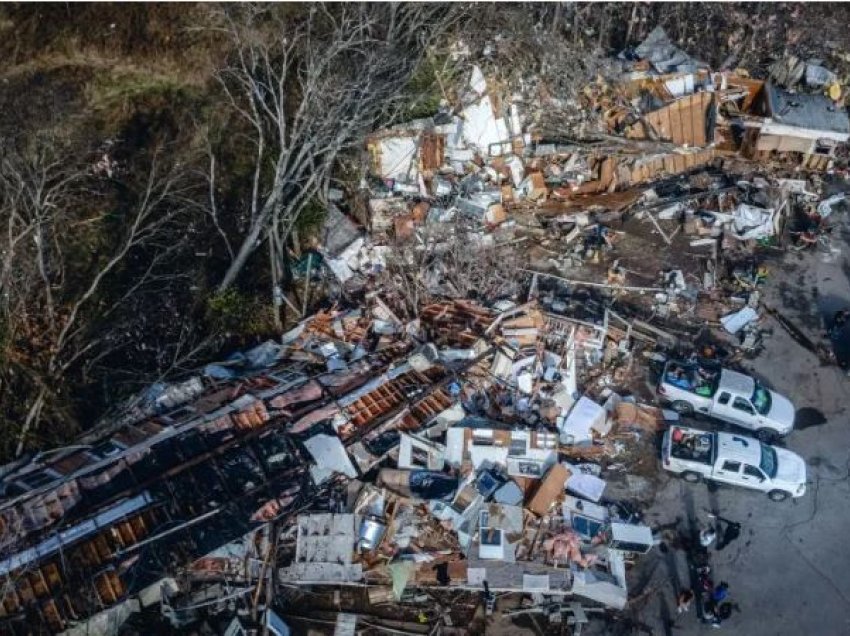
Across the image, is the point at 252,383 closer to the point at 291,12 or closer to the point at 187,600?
the point at 187,600

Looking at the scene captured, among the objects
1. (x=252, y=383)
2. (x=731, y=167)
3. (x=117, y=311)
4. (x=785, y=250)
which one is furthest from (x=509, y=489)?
(x=731, y=167)

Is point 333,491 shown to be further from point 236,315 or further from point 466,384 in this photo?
point 236,315

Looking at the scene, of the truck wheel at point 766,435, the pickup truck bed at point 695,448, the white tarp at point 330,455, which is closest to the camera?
the white tarp at point 330,455

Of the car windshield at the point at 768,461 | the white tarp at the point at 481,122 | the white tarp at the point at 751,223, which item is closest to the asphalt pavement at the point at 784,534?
the car windshield at the point at 768,461

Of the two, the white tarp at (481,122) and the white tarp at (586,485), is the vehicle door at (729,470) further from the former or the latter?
the white tarp at (481,122)

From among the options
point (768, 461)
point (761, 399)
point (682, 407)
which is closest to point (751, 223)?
point (761, 399)
